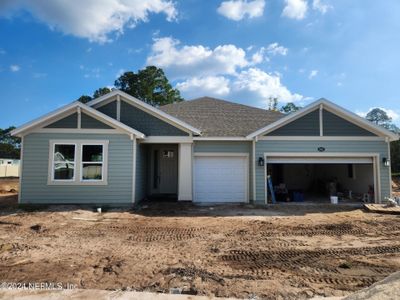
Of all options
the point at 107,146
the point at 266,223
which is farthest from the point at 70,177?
the point at 266,223

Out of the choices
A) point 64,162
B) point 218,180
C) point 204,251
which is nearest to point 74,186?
point 64,162

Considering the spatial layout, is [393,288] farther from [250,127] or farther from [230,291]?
[250,127]

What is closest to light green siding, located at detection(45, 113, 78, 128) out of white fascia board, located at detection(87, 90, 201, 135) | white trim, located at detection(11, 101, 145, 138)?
white trim, located at detection(11, 101, 145, 138)

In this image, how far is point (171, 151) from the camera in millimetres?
15312

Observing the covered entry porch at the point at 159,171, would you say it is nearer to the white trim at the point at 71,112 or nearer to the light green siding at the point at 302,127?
Answer: the white trim at the point at 71,112

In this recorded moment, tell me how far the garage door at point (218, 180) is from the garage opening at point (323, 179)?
55.5 inches

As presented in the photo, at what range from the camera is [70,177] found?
1166 centimetres

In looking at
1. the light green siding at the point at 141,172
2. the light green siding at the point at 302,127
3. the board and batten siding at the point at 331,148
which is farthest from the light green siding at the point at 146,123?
the light green siding at the point at 302,127

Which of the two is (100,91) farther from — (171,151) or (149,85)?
(171,151)

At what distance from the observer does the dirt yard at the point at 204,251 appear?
14.8 feet

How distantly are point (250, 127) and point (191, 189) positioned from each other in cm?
445

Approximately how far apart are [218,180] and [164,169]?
11.5ft

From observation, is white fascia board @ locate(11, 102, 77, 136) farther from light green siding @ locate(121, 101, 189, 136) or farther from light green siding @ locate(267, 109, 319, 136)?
light green siding @ locate(267, 109, 319, 136)

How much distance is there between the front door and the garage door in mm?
2549
